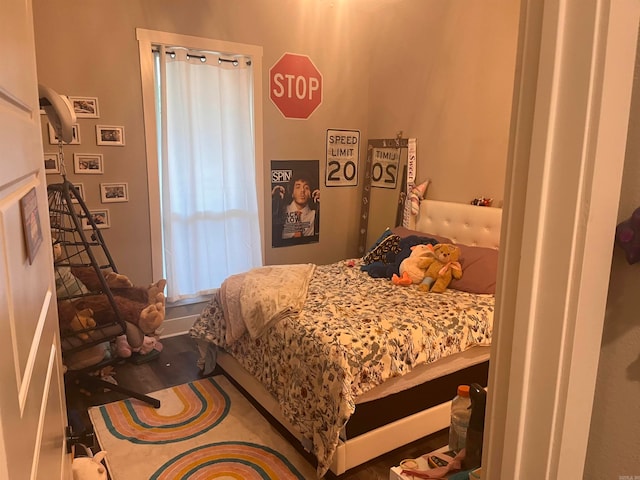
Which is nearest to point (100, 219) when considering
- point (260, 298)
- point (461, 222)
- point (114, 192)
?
point (114, 192)

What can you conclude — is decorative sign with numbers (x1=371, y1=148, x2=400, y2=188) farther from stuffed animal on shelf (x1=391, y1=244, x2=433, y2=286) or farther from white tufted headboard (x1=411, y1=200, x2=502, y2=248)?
stuffed animal on shelf (x1=391, y1=244, x2=433, y2=286)

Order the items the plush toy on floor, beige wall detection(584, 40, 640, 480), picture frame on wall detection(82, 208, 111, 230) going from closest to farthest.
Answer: beige wall detection(584, 40, 640, 480), the plush toy on floor, picture frame on wall detection(82, 208, 111, 230)

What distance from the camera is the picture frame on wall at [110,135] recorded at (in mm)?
3451

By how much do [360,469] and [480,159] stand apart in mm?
2533

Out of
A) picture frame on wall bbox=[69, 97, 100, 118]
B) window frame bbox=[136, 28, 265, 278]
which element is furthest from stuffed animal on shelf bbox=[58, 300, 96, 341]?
picture frame on wall bbox=[69, 97, 100, 118]

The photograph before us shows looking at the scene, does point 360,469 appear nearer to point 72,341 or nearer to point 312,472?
point 312,472

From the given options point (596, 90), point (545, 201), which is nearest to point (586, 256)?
point (545, 201)

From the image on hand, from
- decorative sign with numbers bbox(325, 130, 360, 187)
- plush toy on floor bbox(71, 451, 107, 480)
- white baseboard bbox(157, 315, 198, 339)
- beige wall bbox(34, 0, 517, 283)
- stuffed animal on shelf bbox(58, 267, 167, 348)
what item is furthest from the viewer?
decorative sign with numbers bbox(325, 130, 360, 187)

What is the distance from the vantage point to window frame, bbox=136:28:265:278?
3.53 meters

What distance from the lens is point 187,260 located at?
3916mm

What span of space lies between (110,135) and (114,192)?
0.43 metres

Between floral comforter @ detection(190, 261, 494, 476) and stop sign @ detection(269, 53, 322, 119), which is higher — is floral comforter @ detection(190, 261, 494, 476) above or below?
below

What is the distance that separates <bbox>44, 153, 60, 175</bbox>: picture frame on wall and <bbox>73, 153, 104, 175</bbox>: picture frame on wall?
0.11 meters

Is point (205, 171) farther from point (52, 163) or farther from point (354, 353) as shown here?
point (354, 353)
